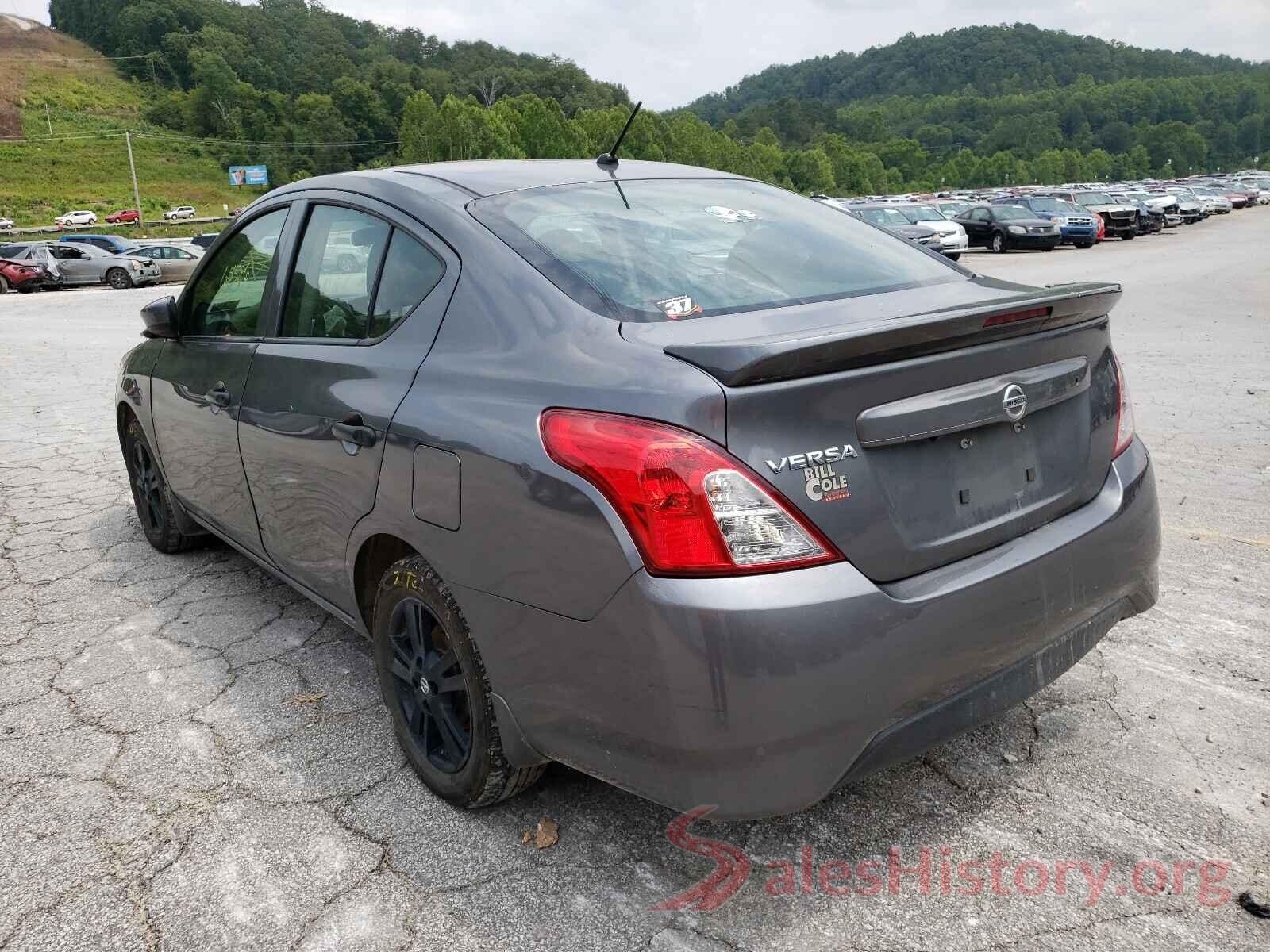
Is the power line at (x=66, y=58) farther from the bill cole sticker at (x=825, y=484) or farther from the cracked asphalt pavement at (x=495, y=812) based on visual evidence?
the bill cole sticker at (x=825, y=484)

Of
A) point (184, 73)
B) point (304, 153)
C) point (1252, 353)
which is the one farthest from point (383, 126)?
point (1252, 353)

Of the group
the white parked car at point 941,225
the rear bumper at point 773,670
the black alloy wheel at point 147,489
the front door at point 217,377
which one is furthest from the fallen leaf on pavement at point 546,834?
the white parked car at point 941,225

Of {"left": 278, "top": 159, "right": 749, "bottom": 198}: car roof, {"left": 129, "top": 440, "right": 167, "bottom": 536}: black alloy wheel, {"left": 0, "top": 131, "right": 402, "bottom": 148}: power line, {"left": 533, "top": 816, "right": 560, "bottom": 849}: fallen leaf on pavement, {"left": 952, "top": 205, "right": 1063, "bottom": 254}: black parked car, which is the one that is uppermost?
{"left": 0, "top": 131, "right": 402, "bottom": 148}: power line

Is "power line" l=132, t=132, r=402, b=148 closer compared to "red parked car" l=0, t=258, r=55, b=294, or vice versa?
"red parked car" l=0, t=258, r=55, b=294

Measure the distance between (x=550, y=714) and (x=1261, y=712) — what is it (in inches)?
83.6

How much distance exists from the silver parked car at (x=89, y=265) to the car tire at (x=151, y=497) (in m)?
27.3

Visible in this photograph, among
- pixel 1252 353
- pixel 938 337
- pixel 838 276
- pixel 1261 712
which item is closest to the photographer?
pixel 938 337

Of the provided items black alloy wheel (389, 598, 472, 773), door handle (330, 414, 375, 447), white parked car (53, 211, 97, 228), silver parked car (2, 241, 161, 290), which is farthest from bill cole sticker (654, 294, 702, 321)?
white parked car (53, 211, 97, 228)

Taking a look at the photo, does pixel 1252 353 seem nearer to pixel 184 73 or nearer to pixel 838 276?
pixel 838 276

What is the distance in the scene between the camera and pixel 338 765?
9.25 ft

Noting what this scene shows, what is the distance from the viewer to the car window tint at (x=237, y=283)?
3.39 metres

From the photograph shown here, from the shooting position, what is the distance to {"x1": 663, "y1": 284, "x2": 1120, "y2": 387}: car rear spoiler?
1870 mm

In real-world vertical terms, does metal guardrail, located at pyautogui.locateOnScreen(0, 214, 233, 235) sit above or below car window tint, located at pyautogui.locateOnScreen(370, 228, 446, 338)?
below

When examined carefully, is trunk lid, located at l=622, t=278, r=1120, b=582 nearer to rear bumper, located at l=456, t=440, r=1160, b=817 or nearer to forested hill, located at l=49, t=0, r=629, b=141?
rear bumper, located at l=456, t=440, r=1160, b=817
